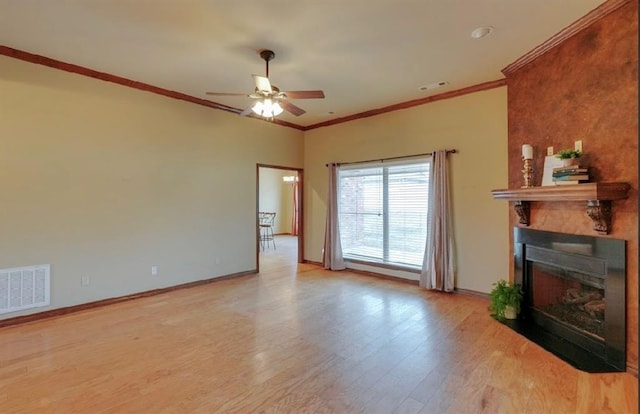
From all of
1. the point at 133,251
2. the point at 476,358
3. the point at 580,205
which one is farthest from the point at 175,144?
the point at 580,205

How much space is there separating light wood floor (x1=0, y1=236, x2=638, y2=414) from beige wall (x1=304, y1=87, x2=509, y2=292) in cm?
68

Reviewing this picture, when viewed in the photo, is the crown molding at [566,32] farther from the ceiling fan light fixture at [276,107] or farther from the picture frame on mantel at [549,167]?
the ceiling fan light fixture at [276,107]

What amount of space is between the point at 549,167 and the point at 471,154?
4.43ft

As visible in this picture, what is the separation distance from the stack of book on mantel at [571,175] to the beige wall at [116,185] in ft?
14.7

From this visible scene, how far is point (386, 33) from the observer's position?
310 cm

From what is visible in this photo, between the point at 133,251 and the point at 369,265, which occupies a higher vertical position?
the point at 133,251

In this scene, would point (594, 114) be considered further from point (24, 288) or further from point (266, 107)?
point (24, 288)

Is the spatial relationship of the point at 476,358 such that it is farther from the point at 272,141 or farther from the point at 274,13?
the point at 272,141

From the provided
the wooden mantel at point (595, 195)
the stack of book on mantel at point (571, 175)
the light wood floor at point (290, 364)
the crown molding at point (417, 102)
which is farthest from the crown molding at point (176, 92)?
the light wood floor at point (290, 364)

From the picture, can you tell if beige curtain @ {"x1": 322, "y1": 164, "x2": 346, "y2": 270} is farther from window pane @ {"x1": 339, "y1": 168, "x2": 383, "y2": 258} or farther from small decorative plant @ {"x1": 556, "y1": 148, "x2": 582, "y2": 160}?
small decorative plant @ {"x1": 556, "y1": 148, "x2": 582, "y2": 160}

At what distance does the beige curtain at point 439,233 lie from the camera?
469 cm

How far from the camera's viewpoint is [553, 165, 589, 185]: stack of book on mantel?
9.20 feet

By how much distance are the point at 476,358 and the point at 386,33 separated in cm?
306

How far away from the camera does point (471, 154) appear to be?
456 cm
